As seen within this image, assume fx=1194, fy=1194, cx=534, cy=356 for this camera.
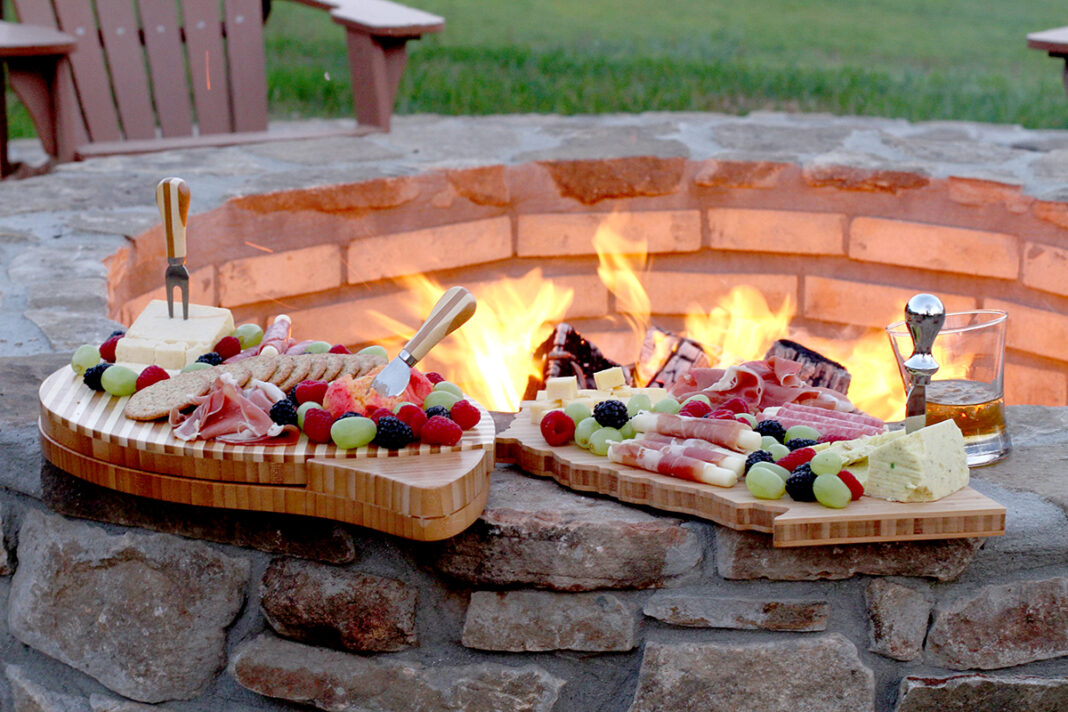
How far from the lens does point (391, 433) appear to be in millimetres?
1373

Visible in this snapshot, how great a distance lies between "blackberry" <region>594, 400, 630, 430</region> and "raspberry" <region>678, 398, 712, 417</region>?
0.27 feet

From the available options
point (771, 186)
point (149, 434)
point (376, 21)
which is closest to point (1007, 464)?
point (149, 434)

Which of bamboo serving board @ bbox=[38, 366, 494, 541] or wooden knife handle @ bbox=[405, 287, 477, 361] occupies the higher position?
wooden knife handle @ bbox=[405, 287, 477, 361]

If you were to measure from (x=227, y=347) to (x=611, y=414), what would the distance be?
1.88 feet

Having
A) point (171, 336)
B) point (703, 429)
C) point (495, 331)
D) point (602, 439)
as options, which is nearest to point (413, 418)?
Result: point (602, 439)

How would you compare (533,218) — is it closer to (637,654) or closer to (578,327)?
(578,327)

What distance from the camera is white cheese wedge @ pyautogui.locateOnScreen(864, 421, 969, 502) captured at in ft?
4.37

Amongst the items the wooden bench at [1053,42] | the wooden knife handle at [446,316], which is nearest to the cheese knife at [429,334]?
the wooden knife handle at [446,316]

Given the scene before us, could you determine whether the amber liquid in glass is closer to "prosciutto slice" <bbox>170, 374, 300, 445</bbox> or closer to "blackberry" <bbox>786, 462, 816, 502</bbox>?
"blackberry" <bbox>786, 462, 816, 502</bbox>

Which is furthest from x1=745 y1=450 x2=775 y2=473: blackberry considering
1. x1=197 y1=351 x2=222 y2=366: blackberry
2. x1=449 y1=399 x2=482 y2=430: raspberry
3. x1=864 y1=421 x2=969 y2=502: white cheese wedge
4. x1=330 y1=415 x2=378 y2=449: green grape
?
x1=197 y1=351 x2=222 y2=366: blackberry

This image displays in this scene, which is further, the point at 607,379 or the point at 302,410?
the point at 607,379

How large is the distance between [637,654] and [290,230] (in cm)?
174

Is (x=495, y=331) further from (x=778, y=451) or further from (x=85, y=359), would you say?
(x=778, y=451)

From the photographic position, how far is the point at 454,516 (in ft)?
4.35
